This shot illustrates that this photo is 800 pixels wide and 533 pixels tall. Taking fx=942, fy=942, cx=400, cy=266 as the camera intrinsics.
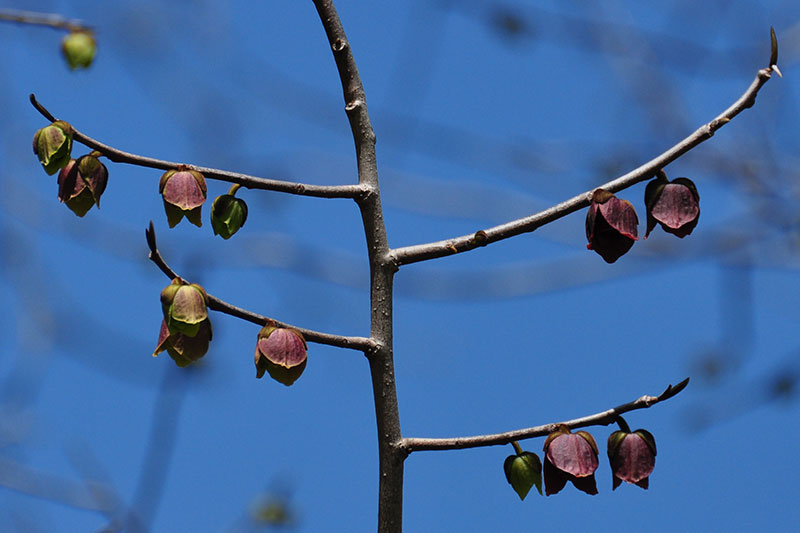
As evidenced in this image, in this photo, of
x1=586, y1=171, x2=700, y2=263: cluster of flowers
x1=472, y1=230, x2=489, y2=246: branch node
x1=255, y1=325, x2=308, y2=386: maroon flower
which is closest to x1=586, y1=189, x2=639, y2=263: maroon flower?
x1=586, y1=171, x2=700, y2=263: cluster of flowers

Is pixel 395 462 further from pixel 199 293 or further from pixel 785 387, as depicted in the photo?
pixel 785 387

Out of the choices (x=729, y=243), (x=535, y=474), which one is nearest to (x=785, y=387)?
(x=729, y=243)

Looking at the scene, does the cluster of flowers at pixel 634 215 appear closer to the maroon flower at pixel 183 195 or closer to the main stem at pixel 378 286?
the main stem at pixel 378 286

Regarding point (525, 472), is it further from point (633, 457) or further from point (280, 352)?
point (280, 352)

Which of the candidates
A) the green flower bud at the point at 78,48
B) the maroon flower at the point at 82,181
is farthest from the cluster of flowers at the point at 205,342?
the green flower bud at the point at 78,48

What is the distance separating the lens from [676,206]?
140 cm

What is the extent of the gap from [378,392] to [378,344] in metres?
0.07

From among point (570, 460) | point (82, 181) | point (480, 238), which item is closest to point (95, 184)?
point (82, 181)

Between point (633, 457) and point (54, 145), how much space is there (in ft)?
3.18

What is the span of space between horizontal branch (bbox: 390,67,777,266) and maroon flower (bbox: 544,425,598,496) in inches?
11.5

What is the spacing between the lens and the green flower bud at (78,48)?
9.30ft

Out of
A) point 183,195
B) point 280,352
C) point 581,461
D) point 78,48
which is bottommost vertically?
point 581,461

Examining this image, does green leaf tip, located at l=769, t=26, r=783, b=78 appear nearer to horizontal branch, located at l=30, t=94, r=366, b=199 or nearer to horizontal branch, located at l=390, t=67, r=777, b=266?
horizontal branch, located at l=390, t=67, r=777, b=266

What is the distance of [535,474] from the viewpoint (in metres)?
1.40
